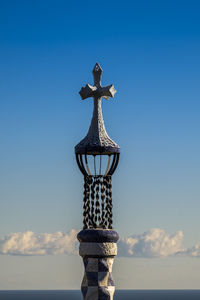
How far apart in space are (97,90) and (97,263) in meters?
7.13

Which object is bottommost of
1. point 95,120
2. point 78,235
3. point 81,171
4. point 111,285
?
point 111,285

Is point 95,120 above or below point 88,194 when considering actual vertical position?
above

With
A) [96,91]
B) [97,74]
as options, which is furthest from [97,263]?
[97,74]

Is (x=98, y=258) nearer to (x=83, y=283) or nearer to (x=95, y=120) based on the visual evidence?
(x=83, y=283)

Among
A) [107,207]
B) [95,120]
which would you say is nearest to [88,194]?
[107,207]

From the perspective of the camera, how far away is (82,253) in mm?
31469

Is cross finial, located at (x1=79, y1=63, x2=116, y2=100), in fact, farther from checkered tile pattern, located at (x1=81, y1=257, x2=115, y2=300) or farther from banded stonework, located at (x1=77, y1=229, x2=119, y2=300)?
checkered tile pattern, located at (x1=81, y1=257, x2=115, y2=300)

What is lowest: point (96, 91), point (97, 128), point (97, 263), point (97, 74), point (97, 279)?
point (97, 279)

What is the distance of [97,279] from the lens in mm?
31188

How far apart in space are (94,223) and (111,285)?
2.54 metres

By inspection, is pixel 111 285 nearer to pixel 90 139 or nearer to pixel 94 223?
pixel 94 223

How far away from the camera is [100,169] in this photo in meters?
32.2

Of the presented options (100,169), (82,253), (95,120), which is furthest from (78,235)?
(95,120)

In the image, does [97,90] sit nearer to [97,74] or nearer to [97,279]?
[97,74]
